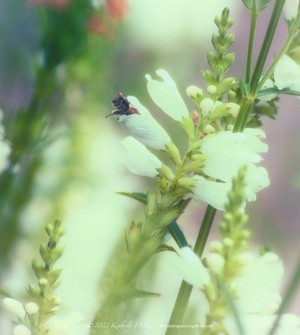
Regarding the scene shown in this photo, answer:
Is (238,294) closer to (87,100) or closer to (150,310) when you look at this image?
(150,310)

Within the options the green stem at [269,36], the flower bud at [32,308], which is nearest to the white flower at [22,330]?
the flower bud at [32,308]

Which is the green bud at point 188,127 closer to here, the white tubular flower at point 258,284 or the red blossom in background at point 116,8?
the white tubular flower at point 258,284

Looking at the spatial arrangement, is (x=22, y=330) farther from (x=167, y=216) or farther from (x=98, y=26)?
(x=98, y=26)

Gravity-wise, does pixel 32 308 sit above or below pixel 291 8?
below

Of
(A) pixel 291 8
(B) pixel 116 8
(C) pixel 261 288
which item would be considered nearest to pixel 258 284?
(C) pixel 261 288

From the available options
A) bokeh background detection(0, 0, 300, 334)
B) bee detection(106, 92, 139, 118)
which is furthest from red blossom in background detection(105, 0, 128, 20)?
bee detection(106, 92, 139, 118)

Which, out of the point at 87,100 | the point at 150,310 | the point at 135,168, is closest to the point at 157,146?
the point at 135,168
